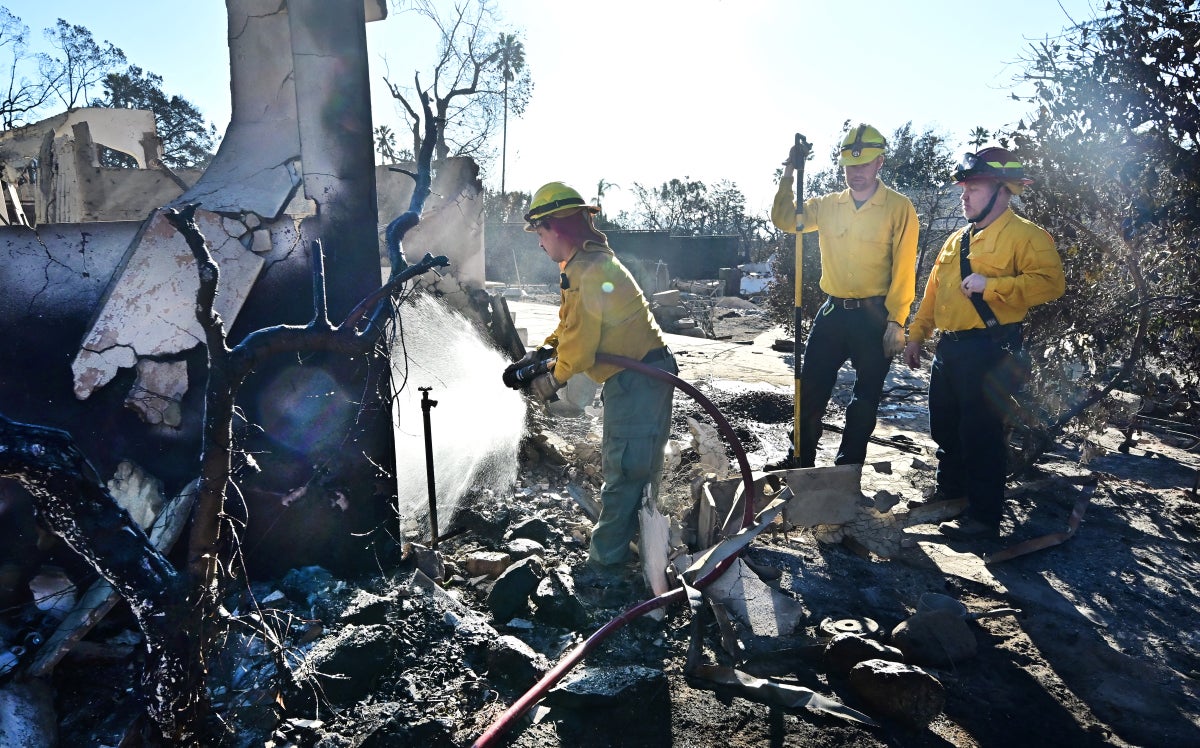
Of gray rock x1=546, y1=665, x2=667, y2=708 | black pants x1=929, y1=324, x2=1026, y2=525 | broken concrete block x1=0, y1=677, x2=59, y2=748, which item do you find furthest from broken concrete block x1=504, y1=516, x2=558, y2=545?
black pants x1=929, y1=324, x2=1026, y2=525

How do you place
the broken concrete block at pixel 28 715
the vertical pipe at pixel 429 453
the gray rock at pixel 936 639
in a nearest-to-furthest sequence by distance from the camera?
the broken concrete block at pixel 28 715
the gray rock at pixel 936 639
the vertical pipe at pixel 429 453

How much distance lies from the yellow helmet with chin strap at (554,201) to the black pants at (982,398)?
93.4 inches

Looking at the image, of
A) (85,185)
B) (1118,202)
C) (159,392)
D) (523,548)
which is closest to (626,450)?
(523,548)

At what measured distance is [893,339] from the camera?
396 centimetres

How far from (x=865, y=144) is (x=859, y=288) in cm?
86

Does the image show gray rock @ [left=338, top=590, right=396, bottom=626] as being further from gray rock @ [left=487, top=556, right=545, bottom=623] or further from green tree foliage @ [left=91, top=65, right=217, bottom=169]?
green tree foliage @ [left=91, top=65, right=217, bottom=169]

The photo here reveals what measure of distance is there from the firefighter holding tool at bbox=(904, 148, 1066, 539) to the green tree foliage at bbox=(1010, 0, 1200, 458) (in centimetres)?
94

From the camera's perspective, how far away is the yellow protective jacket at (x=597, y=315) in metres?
3.15

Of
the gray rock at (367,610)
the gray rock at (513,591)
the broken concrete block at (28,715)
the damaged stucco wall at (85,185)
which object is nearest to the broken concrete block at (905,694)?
the gray rock at (513,591)

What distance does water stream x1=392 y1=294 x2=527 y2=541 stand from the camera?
14.6 ft

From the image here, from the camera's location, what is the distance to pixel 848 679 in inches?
103

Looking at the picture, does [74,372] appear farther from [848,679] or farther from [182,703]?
[848,679]

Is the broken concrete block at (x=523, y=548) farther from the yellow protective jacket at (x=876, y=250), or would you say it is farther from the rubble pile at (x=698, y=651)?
the yellow protective jacket at (x=876, y=250)

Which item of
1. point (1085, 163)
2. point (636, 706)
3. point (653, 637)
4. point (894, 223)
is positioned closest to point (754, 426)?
point (894, 223)
